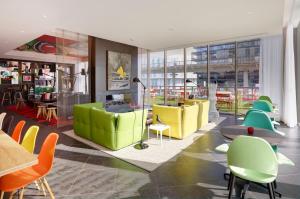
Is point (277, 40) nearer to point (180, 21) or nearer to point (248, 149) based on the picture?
point (180, 21)

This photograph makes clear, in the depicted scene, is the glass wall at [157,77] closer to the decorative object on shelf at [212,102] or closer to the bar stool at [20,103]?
the decorative object on shelf at [212,102]

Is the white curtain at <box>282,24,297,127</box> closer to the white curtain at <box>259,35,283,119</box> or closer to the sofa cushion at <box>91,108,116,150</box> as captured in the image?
the white curtain at <box>259,35,283,119</box>

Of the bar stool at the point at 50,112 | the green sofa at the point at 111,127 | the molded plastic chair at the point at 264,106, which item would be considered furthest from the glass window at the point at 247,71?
the bar stool at the point at 50,112

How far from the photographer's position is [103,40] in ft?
23.0

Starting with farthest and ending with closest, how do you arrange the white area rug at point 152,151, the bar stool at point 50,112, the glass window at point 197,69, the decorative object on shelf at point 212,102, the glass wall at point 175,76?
the glass wall at point 175,76, the glass window at point 197,69, the decorative object on shelf at point 212,102, the bar stool at point 50,112, the white area rug at point 152,151

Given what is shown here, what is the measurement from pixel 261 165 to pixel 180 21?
4.07m

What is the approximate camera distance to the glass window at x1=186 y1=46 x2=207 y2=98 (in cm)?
819

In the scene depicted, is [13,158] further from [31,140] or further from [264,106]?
[264,106]

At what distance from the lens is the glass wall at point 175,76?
869 cm

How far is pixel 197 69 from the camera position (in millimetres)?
8375

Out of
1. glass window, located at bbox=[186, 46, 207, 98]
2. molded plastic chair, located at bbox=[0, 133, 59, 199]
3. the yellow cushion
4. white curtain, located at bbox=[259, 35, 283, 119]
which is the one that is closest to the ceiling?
white curtain, located at bbox=[259, 35, 283, 119]

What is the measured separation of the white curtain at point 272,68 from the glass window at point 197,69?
2148mm

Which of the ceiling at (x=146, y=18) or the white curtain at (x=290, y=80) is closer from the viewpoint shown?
the ceiling at (x=146, y=18)

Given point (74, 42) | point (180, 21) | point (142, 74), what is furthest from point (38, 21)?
point (142, 74)
